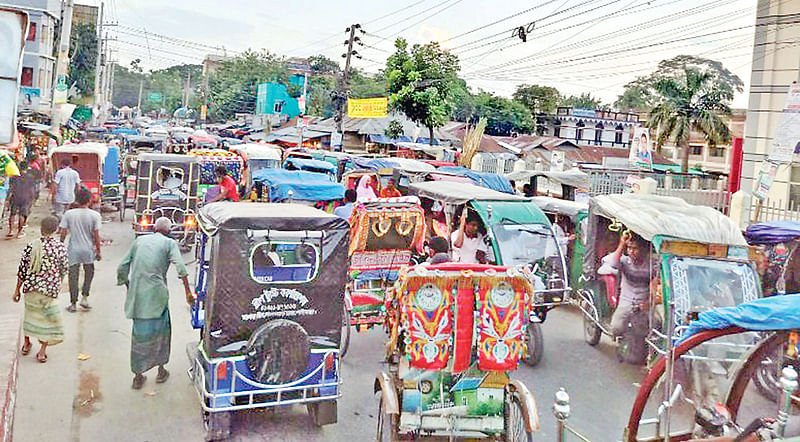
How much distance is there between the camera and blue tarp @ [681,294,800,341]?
372cm

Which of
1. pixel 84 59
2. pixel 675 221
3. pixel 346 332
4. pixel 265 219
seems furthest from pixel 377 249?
pixel 84 59

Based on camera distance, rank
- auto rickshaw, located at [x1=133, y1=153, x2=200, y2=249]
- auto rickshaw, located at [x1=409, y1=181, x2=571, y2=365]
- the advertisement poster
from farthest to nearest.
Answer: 1. the advertisement poster
2. auto rickshaw, located at [x1=133, y1=153, x2=200, y2=249]
3. auto rickshaw, located at [x1=409, y1=181, x2=571, y2=365]

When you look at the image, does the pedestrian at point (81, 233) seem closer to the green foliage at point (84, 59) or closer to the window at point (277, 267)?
the window at point (277, 267)

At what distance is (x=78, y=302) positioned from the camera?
1049 centimetres

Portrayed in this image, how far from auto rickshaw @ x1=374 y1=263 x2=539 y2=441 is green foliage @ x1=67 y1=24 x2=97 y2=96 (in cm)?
5452

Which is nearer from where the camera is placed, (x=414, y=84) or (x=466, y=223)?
(x=466, y=223)

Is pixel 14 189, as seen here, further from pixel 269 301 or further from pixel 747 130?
pixel 747 130

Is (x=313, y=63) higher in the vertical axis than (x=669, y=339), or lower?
higher

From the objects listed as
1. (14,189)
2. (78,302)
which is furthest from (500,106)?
(78,302)

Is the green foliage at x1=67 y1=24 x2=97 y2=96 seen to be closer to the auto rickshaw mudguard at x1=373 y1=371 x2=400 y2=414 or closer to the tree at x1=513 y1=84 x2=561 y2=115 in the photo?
the tree at x1=513 y1=84 x2=561 y2=115

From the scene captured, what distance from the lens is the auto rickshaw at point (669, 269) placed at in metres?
7.62

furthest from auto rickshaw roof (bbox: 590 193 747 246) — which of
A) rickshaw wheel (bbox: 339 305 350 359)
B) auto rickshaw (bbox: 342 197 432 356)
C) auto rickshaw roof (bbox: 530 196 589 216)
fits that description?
rickshaw wheel (bbox: 339 305 350 359)

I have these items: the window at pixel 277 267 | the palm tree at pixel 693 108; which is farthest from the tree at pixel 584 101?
the window at pixel 277 267

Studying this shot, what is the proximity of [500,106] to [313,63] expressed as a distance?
35278 millimetres
